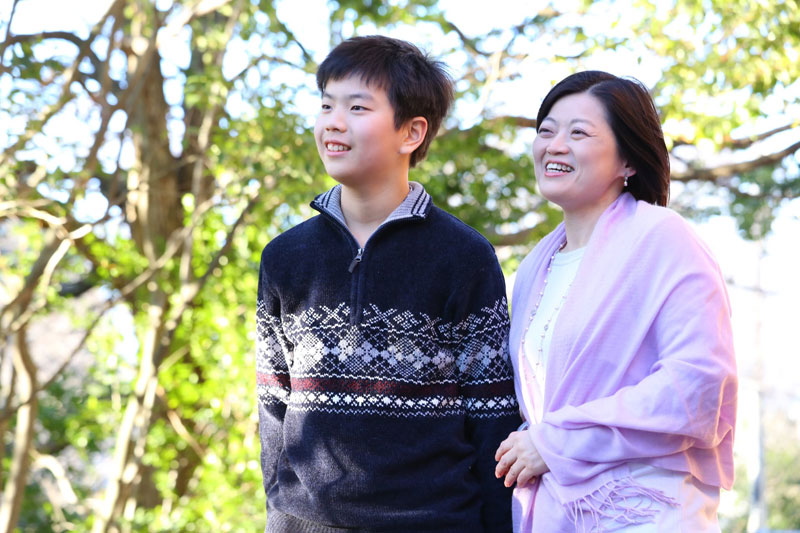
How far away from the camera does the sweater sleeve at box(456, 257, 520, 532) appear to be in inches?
72.1

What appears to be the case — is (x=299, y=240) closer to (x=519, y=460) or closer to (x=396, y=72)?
(x=396, y=72)

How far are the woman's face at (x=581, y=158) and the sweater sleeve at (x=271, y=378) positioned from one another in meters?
0.62

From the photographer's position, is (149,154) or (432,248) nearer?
(432,248)

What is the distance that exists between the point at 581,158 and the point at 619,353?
0.38m

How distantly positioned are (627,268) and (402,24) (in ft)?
10.2

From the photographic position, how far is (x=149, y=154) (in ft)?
15.8

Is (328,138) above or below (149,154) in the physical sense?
below

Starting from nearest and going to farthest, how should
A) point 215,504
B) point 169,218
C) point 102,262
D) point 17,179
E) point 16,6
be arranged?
point 16,6
point 17,179
point 215,504
point 102,262
point 169,218

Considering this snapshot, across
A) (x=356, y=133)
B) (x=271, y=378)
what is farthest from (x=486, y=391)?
(x=356, y=133)

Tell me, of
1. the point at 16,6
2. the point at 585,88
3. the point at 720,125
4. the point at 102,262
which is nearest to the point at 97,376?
the point at 102,262

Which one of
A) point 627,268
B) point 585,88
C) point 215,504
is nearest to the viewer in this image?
point 627,268

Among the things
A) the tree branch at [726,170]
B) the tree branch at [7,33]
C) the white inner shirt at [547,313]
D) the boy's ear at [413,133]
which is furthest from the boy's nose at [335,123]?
the tree branch at [726,170]

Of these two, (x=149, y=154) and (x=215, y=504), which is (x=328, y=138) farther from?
(x=149, y=154)

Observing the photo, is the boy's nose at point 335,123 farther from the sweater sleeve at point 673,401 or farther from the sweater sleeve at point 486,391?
the sweater sleeve at point 673,401
